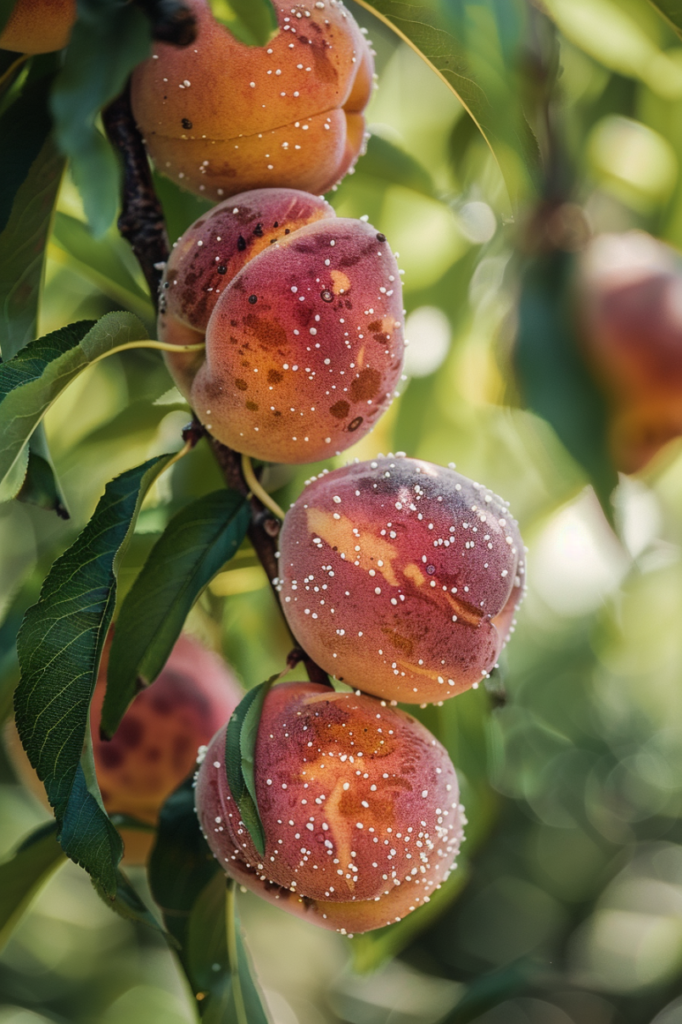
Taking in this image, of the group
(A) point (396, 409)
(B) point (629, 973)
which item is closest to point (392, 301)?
(A) point (396, 409)

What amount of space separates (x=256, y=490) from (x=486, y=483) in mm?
596

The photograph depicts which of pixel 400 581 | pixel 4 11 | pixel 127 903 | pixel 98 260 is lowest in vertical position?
pixel 127 903

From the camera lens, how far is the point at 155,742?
95 centimetres

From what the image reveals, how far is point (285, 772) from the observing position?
66cm

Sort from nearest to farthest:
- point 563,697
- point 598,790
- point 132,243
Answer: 1. point 132,243
2. point 563,697
3. point 598,790

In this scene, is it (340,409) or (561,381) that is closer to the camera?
(561,381)

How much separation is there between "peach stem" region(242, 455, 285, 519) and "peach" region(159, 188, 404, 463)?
73 millimetres

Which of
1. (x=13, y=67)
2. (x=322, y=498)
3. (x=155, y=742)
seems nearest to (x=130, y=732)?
(x=155, y=742)

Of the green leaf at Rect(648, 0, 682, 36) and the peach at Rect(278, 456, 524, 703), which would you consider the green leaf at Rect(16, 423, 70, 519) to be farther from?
the green leaf at Rect(648, 0, 682, 36)

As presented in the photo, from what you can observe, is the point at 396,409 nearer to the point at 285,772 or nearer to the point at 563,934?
the point at 285,772

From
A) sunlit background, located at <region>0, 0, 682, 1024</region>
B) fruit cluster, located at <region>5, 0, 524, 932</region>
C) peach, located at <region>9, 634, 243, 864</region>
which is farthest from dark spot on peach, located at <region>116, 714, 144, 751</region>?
fruit cluster, located at <region>5, 0, 524, 932</region>

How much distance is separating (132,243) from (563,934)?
8.00 ft

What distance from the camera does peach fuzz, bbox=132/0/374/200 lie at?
0.70m

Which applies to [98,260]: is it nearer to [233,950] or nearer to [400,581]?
[400,581]
